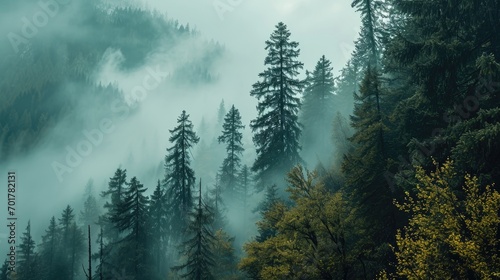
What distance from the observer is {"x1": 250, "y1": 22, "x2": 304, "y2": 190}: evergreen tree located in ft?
100

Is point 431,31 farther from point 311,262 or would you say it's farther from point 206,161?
point 206,161

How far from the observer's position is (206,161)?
8400 centimetres

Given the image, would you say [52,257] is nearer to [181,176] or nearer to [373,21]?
[181,176]

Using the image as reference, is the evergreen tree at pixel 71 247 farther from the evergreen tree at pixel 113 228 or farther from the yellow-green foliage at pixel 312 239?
the yellow-green foliage at pixel 312 239

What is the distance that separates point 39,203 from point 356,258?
197m

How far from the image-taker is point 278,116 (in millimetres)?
31359

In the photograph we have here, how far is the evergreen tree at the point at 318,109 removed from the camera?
159 feet

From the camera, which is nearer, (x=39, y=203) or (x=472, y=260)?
(x=472, y=260)

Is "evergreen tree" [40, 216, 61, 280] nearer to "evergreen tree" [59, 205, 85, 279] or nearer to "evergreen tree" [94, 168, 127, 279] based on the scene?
"evergreen tree" [59, 205, 85, 279]

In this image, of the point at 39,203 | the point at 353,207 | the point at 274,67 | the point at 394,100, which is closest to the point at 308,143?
the point at 274,67

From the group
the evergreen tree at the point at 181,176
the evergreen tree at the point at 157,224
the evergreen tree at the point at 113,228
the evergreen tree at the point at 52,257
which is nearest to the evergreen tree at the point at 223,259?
the evergreen tree at the point at 181,176

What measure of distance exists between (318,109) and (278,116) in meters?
19.2

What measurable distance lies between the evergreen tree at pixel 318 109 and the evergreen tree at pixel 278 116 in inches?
660

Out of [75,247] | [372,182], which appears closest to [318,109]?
[372,182]
